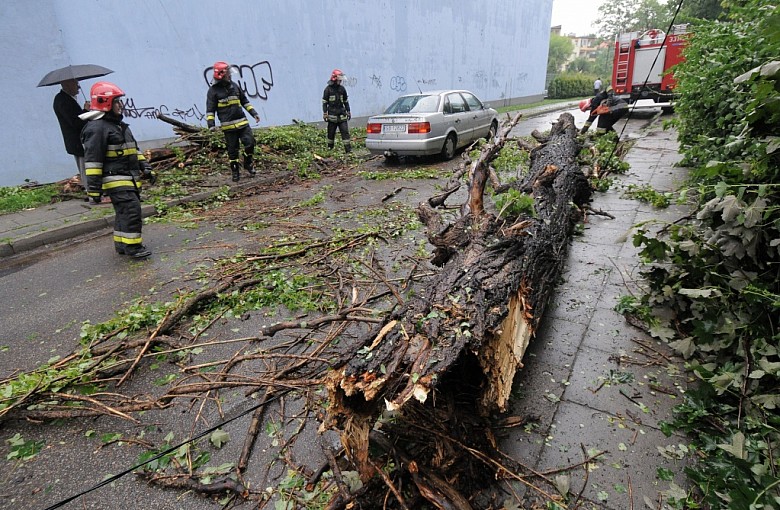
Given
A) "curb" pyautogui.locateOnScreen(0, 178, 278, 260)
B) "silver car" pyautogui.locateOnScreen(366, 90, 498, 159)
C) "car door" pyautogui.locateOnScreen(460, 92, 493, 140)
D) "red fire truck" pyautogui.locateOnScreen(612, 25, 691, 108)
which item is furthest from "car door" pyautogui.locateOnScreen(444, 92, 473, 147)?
"red fire truck" pyautogui.locateOnScreen(612, 25, 691, 108)

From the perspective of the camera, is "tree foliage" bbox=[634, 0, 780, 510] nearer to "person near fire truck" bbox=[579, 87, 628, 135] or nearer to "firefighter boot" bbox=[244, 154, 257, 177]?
"person near fire truck" bbox=[579, 87, 628, 135]

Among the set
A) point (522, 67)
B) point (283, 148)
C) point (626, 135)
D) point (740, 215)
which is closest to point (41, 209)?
point (283, 148)

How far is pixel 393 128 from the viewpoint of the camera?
9.36 m

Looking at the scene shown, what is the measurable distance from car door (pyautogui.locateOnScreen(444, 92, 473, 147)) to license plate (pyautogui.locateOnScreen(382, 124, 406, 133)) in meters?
1.19

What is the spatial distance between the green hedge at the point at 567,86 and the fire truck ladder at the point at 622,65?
2235 centimetres

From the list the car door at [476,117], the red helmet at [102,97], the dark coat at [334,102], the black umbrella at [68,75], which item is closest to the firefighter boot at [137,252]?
the red helmet at [102,97]

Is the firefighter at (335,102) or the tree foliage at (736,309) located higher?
the firefighter at (335,102)

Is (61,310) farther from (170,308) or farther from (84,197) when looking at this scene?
(84,197)

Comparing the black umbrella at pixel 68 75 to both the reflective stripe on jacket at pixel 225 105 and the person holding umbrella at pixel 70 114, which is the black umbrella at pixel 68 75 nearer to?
the person holding umbrella at pixel 70 114

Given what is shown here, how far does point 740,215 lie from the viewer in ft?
8.04

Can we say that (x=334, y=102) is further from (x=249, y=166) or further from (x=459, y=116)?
(x=459, y=116)

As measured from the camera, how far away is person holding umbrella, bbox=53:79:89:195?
22.6ft

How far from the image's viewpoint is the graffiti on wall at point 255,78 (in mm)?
11359

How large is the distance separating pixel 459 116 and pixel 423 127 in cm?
162
